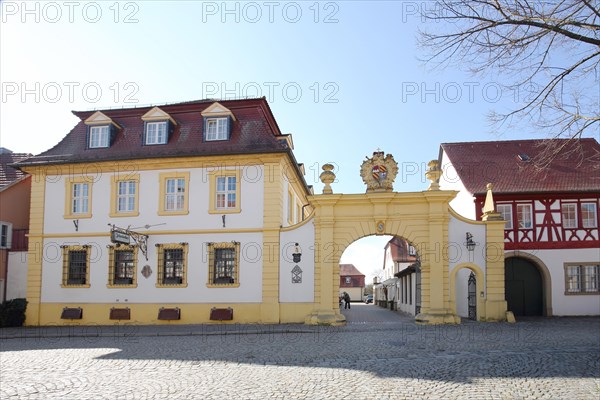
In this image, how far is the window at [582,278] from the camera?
88.1ft

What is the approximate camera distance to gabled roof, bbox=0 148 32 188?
2823 centimetres

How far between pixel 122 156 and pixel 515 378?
728 inches

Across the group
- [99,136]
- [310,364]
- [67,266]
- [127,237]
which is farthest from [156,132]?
[310,364]

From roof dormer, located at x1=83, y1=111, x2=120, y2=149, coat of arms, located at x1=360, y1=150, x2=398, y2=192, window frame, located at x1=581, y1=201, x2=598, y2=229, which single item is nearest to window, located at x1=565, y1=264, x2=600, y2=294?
window frame, located at x1=581, y1=201, x2=598, y2=229

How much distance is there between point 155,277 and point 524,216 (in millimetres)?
17394

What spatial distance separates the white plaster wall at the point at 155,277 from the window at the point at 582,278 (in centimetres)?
1477

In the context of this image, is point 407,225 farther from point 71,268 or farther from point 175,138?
point 71,268

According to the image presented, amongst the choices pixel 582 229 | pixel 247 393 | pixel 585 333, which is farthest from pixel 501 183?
pixel 247 393

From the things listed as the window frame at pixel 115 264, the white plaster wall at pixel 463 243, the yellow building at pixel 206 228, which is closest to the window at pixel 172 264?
the yellow building at pixel 206 228

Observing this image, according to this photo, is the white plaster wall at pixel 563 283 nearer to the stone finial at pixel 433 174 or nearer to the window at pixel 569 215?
the window at pixel 569 215

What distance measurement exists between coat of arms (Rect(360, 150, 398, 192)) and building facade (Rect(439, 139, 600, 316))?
7.65 meters

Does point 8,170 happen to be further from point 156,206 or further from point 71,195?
point 156,206

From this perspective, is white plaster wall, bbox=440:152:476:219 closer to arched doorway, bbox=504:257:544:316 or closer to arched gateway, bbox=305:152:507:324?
arched doorway, bbox=504:257:544:316

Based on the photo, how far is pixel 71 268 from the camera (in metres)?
24.7
